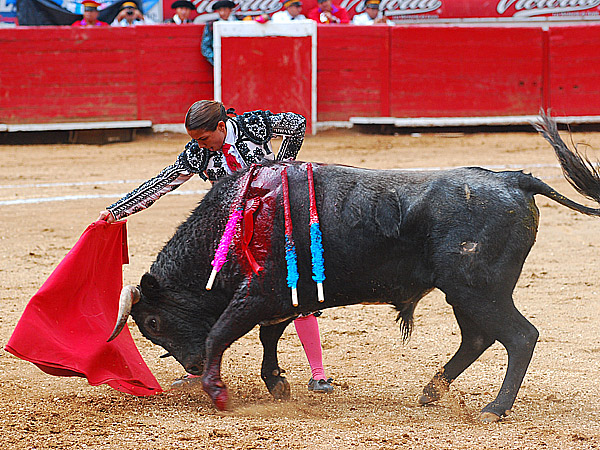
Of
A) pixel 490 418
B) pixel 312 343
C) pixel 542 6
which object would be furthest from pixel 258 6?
pixel 490 418

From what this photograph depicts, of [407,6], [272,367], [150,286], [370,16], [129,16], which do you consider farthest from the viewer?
[407,6]

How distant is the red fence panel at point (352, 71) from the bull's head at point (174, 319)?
7.29 meters

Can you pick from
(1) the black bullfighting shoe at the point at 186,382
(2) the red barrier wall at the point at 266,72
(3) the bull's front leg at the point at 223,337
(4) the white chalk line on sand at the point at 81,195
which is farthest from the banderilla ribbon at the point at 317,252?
(2) the red barrier wall at the point at 266,72

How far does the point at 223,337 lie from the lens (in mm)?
2643

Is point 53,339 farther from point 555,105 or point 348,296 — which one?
point 555,105

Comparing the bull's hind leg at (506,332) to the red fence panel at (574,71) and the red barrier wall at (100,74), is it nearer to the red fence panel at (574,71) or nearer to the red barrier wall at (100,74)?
the red barrier wall at (100,74)

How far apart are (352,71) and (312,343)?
23.8 ft

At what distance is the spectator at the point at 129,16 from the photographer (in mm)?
9953

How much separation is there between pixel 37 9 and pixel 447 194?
8.73 metres

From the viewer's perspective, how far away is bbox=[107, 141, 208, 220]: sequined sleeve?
9.50 ft

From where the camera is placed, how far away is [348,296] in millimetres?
2699

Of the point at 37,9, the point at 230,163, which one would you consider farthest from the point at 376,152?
the point at 230,163

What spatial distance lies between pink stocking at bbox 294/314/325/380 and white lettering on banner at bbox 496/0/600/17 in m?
9.70

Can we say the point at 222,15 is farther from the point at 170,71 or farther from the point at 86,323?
the point at 86,323
